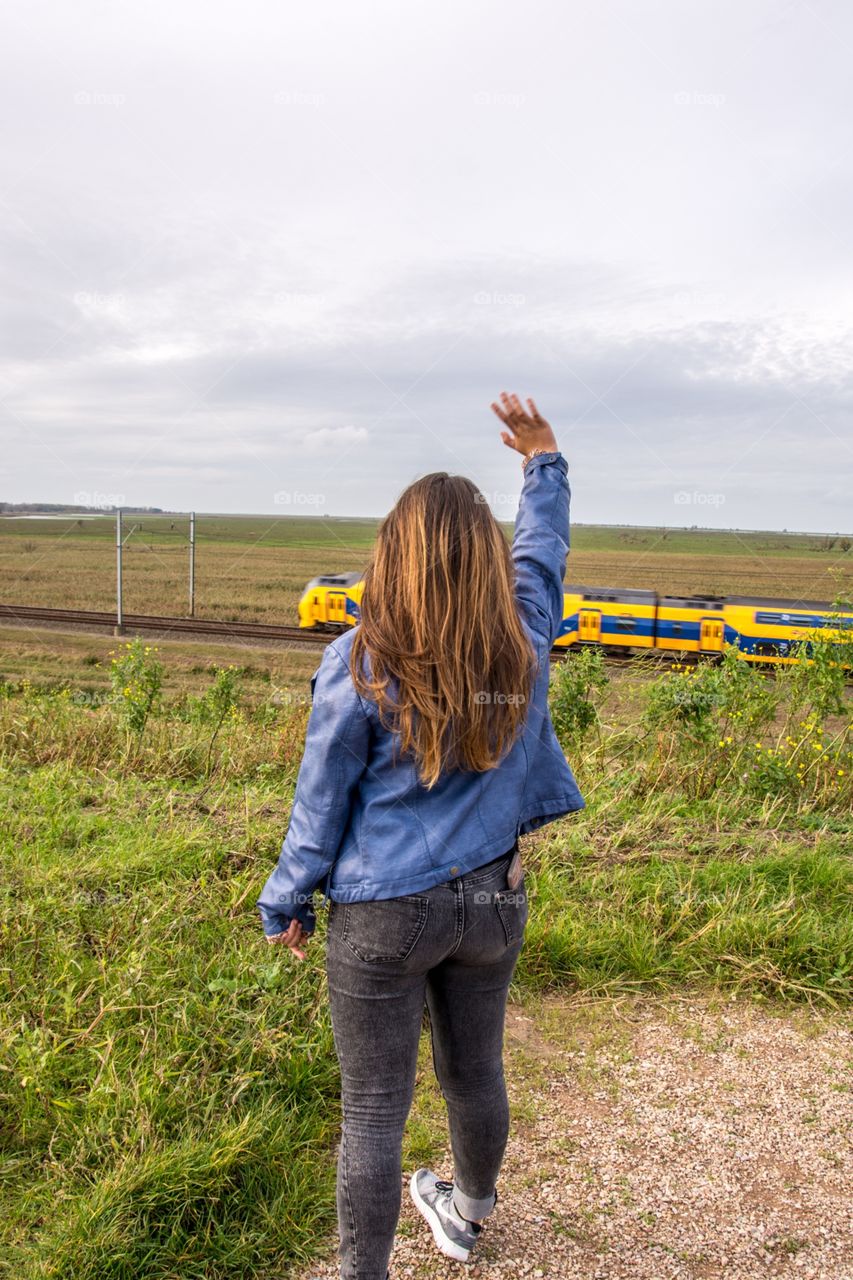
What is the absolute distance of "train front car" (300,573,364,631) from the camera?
2341 cm

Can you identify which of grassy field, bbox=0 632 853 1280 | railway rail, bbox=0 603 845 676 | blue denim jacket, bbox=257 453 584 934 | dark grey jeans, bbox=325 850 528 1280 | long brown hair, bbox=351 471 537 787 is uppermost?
long brown hair, bbox=351 471 537 787

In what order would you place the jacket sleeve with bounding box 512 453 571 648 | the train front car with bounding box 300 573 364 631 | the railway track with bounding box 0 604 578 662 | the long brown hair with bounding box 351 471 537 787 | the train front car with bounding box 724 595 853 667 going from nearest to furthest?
the long brown hair with bounding box 351 471 537 787
the jacket sleeve with bounding box 512 453 571 648
the train front car with bounding box 724 595 853 667
the railway track with bounding box 0 604 578 662
the train front car with bounding box 300 573 364 631

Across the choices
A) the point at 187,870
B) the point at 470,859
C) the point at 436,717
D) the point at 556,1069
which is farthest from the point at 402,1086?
the point at 187,870

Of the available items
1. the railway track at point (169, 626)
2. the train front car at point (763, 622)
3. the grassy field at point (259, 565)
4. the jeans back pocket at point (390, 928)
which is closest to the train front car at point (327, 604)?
the railway track at point (169, 626)

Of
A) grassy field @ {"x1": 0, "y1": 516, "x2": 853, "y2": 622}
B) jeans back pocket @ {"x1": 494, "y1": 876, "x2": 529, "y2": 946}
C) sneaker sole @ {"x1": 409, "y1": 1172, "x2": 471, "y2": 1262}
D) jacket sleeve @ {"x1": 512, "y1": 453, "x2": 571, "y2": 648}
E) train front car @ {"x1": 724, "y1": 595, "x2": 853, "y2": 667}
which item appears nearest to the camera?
jeans back pocket @ {"x1": 494, "y1": 876, "x2": 529, "y2": 946}

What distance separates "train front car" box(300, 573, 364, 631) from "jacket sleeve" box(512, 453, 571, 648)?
831 inches

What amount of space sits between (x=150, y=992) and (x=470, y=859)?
5.40 feet

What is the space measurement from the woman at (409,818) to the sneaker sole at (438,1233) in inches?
13.8

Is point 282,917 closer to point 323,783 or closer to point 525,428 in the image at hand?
point 323,783

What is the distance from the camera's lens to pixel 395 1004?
1.75 meters

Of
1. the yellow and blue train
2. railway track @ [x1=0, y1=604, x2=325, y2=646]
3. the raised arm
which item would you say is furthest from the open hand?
railway track @ [x1=0, y1=604, x2=325, y2=646]

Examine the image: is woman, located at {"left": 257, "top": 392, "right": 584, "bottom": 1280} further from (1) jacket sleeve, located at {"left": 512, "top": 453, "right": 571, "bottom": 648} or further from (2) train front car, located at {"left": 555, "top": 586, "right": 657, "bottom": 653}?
(2) train front car, located at {"left": 555, "top": 586, "right": 657, "bottom": 653}

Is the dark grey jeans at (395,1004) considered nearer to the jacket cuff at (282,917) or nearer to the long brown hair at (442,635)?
the jacket cuff at (282,917)

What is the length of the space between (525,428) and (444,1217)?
201cm
